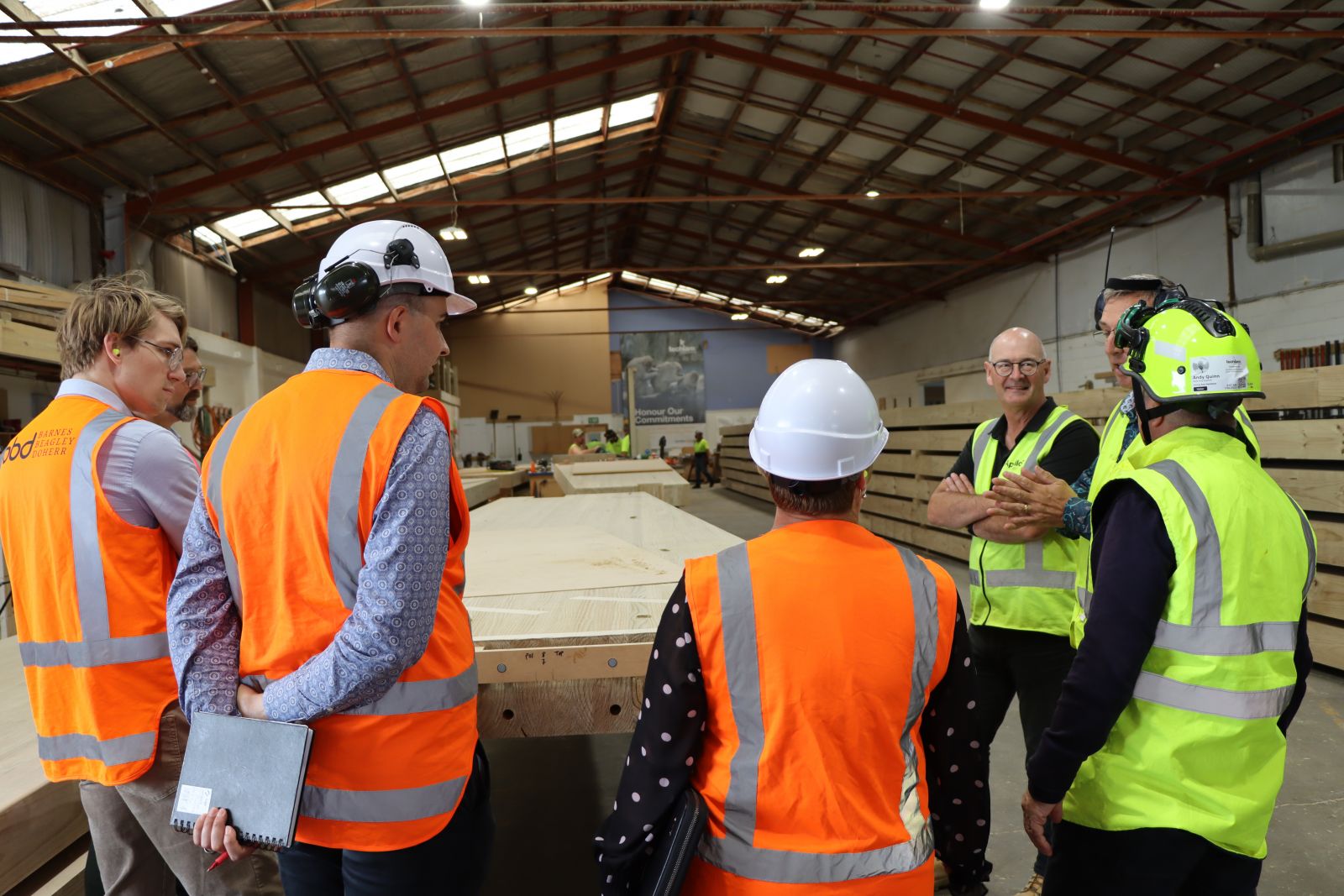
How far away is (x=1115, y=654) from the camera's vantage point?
1503 mm

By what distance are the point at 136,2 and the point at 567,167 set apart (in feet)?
32.0

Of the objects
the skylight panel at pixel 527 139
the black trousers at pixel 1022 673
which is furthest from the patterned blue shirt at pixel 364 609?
the skylight panel at pixel 527 139

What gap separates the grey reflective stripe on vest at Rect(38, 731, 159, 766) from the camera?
1.61 meters

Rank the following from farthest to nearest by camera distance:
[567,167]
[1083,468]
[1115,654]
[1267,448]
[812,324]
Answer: [812,324] < [567,167] < [1267,448] < [1083,468] < [1115,654]

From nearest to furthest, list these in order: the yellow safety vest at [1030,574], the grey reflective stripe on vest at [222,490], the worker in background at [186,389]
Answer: the grey reflective stripe on vest at [222,490] < the worker in background at [186,389] < the yellow safety vest at [1030,574]

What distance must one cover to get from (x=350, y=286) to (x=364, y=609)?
59 centimetres

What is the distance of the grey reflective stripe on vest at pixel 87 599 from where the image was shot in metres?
1.62

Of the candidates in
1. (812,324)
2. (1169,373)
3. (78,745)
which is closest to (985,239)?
(812,324)

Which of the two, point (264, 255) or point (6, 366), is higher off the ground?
point (264, 255)

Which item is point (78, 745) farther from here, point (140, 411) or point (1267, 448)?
point (1267, 448)

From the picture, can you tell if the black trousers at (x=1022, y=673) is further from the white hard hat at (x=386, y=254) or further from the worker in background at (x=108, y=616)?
the worker in background at (x=108, y=616)

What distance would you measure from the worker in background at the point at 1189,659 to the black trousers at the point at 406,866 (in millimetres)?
1184

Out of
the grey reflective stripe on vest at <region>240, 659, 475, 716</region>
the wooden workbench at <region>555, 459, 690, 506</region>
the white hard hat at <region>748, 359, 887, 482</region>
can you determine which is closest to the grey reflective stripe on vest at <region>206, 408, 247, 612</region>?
the grey reflective stripe on vest at <region>240, 659, 475, 716</region>

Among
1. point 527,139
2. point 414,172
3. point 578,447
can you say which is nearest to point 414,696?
point 578,447
